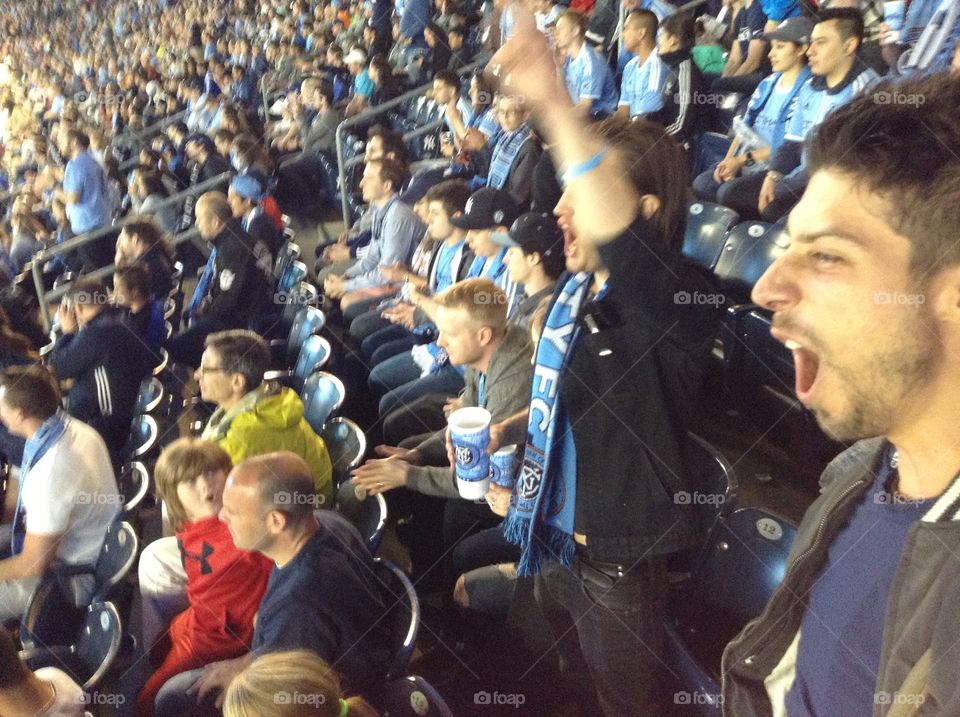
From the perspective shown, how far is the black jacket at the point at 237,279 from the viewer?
4.01 m

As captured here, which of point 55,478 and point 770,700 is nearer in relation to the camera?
point 770,700

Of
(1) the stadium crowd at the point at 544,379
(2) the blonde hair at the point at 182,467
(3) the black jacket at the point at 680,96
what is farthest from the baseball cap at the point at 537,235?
(3) the black jacket at the point at 680,96

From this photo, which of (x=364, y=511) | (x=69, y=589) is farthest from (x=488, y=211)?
(x=69, y=589)

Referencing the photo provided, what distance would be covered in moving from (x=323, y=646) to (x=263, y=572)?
391 millimetres

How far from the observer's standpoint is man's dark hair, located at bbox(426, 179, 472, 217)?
3.46 metres

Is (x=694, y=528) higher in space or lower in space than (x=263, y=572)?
higher

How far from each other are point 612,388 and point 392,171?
310 centimetres

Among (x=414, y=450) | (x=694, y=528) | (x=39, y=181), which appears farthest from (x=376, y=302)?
(x=39, y=181)

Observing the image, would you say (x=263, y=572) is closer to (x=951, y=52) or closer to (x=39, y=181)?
(x=951, y=52)

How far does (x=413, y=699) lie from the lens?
4.75ft

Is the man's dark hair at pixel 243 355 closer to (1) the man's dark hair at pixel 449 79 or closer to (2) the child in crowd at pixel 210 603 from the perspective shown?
(2) the child in crowd at pixel 210 603

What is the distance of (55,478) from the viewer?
7.75 ft

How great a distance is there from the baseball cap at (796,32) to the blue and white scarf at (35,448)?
345 centimetres

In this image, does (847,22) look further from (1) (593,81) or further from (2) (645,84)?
(1) (593,81)
